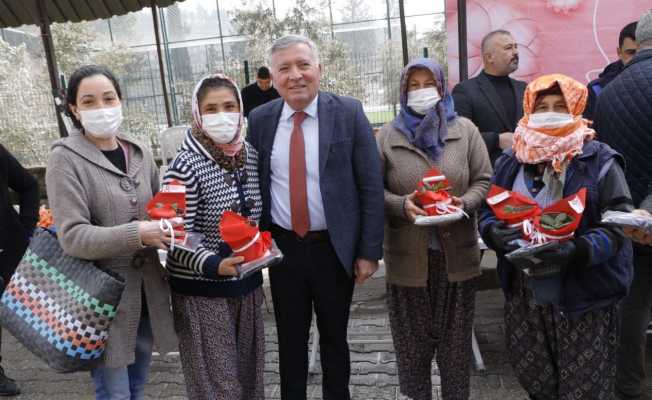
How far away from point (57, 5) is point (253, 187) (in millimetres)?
4301

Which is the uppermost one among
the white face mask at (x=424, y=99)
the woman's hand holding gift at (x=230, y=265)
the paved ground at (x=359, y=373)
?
the white face mask at (x=424, y=99)

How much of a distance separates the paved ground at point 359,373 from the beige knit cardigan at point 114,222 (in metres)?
1.24

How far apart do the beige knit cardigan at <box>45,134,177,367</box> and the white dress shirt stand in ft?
2.00

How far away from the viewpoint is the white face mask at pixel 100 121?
7.10ft

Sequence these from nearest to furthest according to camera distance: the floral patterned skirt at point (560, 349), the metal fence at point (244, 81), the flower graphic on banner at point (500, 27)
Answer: the floral patterned skirt at point (560, 349)
the flower graphic on banner at point (500, 27)
the metal fence at point (244, 81)

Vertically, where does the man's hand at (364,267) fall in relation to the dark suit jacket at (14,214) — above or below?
below

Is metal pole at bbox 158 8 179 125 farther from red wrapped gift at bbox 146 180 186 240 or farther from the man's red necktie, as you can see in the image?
red wrapped gift at bbox 146 180 186 240

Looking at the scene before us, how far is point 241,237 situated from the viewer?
78.7 inches

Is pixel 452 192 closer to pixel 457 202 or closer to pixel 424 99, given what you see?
pixel 457 202

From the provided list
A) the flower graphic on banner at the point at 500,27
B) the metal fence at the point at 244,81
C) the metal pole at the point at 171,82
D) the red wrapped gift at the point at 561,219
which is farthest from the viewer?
the metal pole at the point at 171,82

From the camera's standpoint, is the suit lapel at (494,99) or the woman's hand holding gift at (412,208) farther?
the suit lapel at (494,99)

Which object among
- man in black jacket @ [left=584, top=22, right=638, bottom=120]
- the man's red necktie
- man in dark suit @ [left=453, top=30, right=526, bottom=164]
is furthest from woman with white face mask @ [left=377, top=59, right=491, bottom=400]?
man in black jacket @ [left=584, top=22, right=638, bottom=120]

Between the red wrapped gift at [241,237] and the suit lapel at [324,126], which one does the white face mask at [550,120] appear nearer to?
the suit lapel at [324,126]

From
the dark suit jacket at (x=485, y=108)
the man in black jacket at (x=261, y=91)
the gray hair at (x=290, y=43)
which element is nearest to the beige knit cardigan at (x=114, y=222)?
the gray hair at (x=290, y=43)
